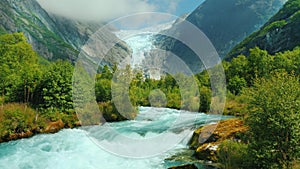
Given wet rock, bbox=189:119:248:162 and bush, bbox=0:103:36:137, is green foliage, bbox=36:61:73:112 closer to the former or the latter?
bush, bbox=0:103:36:137

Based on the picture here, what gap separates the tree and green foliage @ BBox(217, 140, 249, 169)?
3.35 ft

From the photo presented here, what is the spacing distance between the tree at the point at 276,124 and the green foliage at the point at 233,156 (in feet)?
3.35

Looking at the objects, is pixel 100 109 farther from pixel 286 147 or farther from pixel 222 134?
pixel 286 147

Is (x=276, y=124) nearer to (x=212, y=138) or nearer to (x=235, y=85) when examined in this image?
(x=212, y=138)

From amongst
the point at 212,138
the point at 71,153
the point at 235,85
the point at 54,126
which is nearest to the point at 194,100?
the point at 235,85

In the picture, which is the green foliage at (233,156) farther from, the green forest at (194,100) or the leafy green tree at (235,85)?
the leafy green tree at (235,85)

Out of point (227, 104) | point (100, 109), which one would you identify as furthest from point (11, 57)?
point (227, 104)

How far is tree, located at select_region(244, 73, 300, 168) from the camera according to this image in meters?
11.3

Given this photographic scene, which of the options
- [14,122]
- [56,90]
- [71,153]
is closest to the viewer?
[71,153]

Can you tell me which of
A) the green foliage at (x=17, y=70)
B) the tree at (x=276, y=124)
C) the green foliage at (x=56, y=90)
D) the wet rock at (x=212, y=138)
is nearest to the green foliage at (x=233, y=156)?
the tree at (x=276, y=124)

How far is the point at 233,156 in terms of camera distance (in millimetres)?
14188

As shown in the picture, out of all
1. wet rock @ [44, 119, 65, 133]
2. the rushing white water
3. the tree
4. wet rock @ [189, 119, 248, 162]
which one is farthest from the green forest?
the rushing white water

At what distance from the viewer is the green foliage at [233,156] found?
523 inches

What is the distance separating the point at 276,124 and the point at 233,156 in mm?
3687
